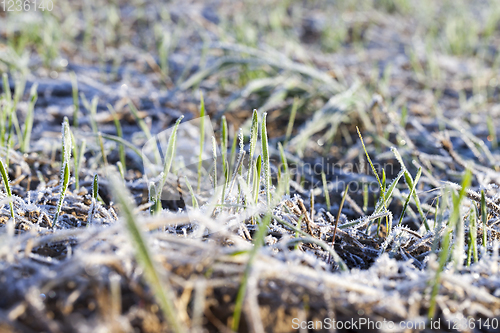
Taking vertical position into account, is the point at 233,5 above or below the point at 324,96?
above

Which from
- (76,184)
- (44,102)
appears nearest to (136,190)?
(76,184)

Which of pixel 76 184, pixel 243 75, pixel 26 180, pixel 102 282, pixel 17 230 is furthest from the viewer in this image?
pixel 243 75

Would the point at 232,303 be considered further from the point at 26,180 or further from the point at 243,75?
the point at 243,75

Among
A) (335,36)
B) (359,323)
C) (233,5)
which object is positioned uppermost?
(233,5)

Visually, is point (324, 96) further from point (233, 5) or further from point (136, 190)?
point (233, 5)

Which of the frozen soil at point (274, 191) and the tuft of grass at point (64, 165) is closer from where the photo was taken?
the frozen soil at point (274, 191)

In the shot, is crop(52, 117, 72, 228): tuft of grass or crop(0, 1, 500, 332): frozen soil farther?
crop(52, 117, 72, 228): tuft of grass

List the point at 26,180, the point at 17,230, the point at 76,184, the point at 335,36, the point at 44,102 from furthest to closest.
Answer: the point at 335,36
the point at 44,102
the point at 26,180
the point at 76,184
the point at 17,230

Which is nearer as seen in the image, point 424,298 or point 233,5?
point 424,298
